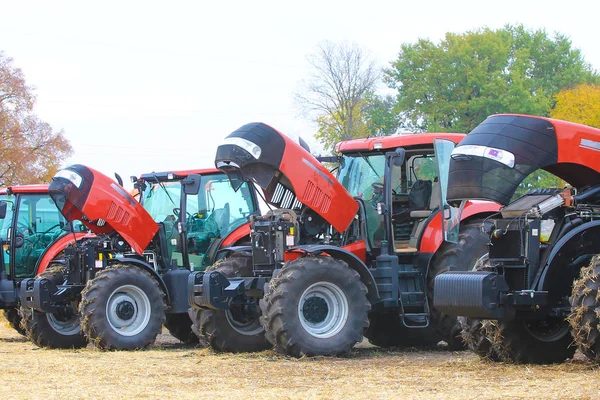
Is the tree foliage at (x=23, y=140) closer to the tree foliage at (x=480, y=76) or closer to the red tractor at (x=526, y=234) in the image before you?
the tree foliage at (x=480, y=76)

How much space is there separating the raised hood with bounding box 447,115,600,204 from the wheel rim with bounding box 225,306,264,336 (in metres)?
4.27

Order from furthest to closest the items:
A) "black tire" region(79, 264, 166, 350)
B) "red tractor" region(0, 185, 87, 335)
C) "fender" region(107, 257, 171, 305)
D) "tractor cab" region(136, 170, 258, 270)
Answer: "red tractor" region(0, 185, 87, 335)
"tractor cab" region(136, 170, 258, 270)
"fender" region(107, 257, 171, 305)
"black tire" region(79, 264, 166, 350)

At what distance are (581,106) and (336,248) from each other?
39.9 m

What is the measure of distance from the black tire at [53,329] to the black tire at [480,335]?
711 cm

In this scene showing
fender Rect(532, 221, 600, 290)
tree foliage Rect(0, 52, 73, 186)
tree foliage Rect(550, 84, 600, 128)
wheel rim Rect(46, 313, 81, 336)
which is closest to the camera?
fender Rect(532, 221, 600, 290)

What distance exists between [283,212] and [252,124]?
3.94 feet

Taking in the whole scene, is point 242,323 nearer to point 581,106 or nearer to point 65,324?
point 65,324

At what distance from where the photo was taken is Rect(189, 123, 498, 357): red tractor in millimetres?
11867

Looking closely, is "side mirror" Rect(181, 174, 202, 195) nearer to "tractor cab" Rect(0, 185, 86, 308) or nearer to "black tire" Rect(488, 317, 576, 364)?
"tractor cab" Rect(0, 185, 86, 308)

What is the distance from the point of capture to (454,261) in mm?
12680

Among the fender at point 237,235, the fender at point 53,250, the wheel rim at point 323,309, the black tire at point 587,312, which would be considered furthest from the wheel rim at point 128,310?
the black tire at point 587,312

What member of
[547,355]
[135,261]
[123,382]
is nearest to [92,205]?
[135,261]

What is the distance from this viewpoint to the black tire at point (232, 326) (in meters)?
13.1

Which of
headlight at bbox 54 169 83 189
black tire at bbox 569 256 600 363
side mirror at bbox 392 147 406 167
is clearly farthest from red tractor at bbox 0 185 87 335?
black tire at bbox 569 256 600 363
